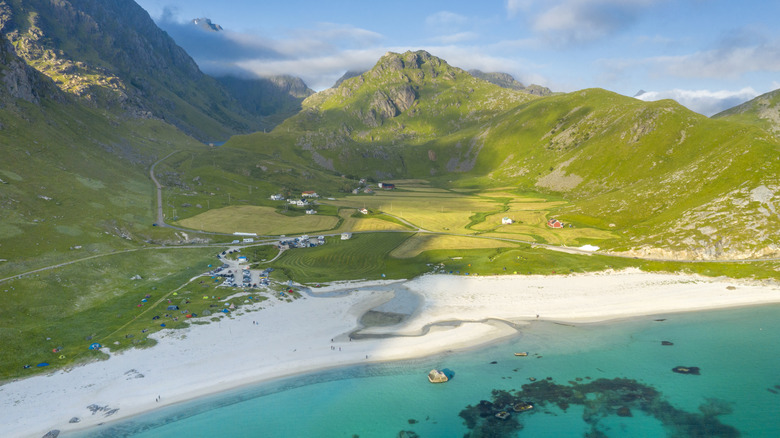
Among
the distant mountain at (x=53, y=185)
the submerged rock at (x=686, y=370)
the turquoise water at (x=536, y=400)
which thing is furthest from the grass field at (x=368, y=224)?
the submerged rock at (x=686, y=370)

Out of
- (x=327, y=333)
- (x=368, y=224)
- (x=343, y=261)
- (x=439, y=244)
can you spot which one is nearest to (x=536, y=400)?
(x=327, y=333)

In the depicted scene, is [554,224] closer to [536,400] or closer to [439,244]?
[439,244]

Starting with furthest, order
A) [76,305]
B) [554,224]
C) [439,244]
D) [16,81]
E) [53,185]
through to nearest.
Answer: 1. [16,81]
2. [554,224]
3. [439,244]
4. [53,185]
5. [76,305]

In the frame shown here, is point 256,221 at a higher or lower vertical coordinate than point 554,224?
higher

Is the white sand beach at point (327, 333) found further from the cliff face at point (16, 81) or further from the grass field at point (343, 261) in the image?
the cliff face at point (16, 81)

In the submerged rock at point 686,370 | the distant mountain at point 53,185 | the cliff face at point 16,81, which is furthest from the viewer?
the cliff face at point 16,81

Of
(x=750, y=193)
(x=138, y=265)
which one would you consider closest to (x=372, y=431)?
(x=138, y=265)
